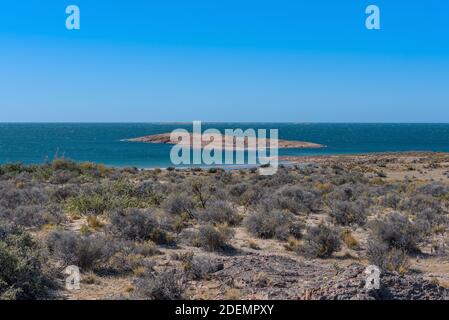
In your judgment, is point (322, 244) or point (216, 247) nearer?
point (322, 244)

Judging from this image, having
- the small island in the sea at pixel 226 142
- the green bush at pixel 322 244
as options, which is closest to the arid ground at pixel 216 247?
the green bush at pixel 322 244

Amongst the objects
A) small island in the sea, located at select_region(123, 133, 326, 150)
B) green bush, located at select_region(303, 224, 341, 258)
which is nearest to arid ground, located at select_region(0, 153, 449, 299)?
green bush, located at select_region(303, 224, 341, 258)

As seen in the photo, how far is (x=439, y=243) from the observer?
41.1 feet

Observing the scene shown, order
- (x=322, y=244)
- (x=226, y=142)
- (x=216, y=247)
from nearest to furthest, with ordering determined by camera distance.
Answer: (x=322, y=244) → (x=216, y=247) → (x=226, y=142)

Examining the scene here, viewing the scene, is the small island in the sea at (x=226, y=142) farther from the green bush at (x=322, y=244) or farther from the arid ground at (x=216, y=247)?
the green bush at (x=322, y=244)

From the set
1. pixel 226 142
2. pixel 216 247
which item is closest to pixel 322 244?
pixel 216 247

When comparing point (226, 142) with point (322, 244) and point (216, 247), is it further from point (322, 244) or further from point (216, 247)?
point (322, 244)

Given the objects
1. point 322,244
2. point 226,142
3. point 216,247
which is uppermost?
point 226,142

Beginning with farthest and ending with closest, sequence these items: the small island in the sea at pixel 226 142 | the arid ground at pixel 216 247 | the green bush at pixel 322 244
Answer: the small island in the sea at pixel 226 142, the green bush at pixel 322 244, the arid ground at pixel 216 247

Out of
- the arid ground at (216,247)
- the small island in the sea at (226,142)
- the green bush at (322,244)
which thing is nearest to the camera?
the arid ground at (216,247)

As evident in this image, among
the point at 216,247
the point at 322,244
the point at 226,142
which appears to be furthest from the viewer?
the point at 226,142

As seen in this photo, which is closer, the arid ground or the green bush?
the arid ground

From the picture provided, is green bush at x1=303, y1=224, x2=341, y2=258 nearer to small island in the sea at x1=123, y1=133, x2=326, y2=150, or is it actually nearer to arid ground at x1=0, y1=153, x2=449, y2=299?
arid ground at x1=0, y1=153, x2=449, y2=299

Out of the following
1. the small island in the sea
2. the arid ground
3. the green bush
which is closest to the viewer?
the arid ground
